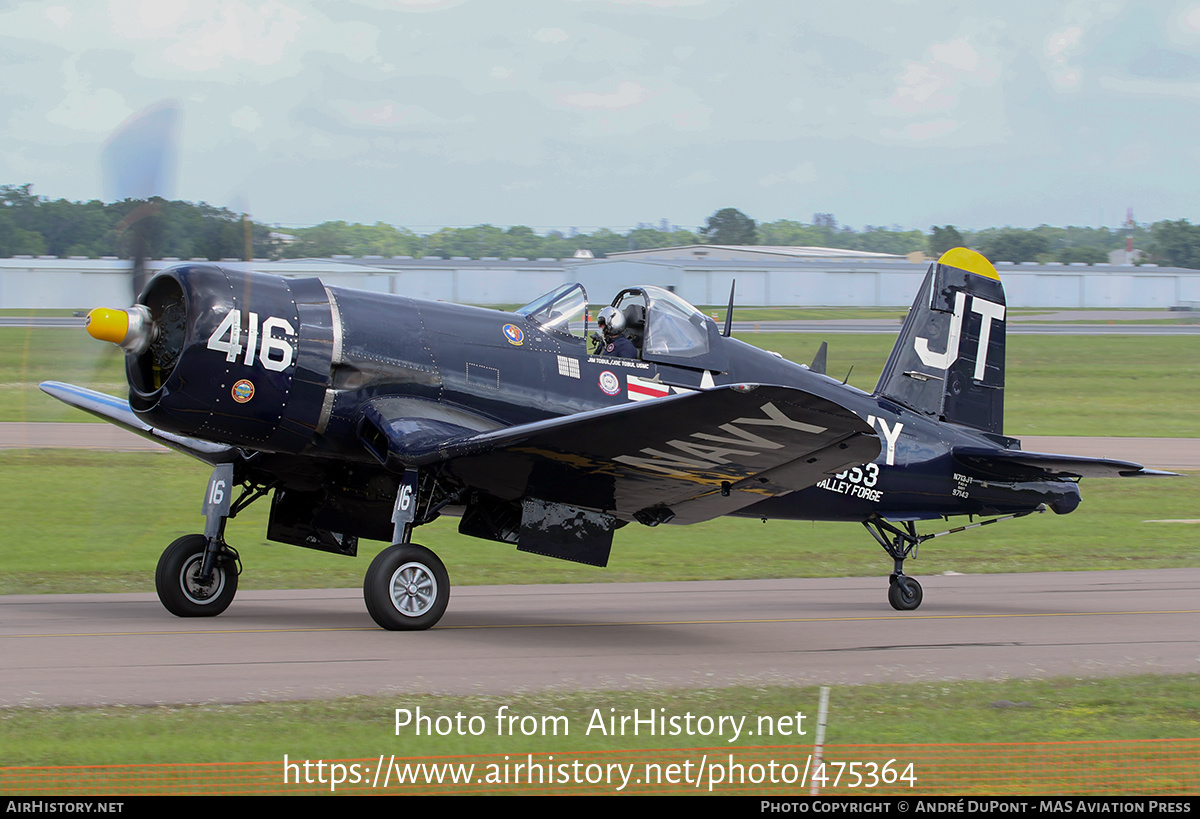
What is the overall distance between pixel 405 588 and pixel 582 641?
1.46 meters

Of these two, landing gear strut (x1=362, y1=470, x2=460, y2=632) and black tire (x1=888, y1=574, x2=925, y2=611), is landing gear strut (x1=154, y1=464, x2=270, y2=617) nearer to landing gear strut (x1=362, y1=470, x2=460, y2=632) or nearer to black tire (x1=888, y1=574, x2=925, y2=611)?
landing gear strut (x1=362, y1=470, x2=460, y2=632)

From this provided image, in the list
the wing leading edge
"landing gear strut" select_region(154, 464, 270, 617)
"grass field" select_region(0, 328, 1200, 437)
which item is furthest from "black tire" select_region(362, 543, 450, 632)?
"grass field" select_region(0, 328, 1200, 437)

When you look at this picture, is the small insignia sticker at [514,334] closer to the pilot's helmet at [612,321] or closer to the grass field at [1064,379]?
the pilot's helmet at [612,321]

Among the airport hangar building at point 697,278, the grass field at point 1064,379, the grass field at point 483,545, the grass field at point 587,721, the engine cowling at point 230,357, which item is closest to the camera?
the grass field at point 587,721

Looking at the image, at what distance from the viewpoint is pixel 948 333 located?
502 inches

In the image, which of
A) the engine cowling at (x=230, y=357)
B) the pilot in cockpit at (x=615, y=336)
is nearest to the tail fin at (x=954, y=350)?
the pilot in cockpit at (x=615, y=336)

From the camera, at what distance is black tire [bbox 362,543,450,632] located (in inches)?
355

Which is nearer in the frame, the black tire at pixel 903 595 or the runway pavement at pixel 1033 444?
the black tire at pixel 903 595

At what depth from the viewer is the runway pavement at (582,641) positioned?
7664 millimetres

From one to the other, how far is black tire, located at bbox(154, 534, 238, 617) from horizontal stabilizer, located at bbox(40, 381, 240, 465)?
1.04 metres

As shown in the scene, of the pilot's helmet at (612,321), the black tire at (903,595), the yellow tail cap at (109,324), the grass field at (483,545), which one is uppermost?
the pilot's helmet at (612,321)

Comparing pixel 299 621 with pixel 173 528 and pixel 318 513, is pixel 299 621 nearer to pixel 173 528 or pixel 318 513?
pixel 318 513

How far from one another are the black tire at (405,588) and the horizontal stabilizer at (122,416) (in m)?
2.57
